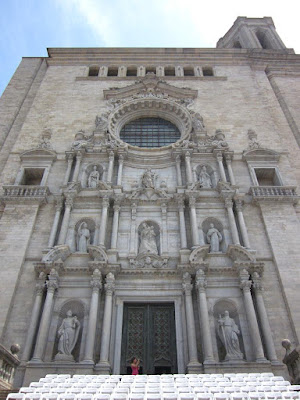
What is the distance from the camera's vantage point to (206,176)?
16.9 metres

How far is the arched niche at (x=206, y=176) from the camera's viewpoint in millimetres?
16500

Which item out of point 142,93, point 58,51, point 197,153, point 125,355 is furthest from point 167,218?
point 58,51

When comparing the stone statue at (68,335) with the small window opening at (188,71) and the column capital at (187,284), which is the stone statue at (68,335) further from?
the small window opening at (188,71)

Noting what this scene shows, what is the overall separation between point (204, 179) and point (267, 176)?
315 cm

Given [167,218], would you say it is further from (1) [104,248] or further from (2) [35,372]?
(2) [35,372]

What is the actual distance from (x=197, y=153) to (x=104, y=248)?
7.11m

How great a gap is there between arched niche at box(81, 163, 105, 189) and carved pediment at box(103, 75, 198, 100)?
232 inches

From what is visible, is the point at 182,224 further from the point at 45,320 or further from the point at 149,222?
the point at 45,320

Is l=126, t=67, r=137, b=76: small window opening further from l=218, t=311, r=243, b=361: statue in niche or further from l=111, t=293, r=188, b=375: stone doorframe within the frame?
l=218, t=311, r=243, b=361: statue in niche

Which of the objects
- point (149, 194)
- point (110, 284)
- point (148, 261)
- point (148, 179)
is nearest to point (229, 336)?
point (148, 261)

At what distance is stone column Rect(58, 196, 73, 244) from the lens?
45.8 feet

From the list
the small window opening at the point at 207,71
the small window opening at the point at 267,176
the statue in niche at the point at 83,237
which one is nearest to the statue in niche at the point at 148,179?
the statue in niche at the point at 83,237

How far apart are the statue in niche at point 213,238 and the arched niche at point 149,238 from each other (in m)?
1.94

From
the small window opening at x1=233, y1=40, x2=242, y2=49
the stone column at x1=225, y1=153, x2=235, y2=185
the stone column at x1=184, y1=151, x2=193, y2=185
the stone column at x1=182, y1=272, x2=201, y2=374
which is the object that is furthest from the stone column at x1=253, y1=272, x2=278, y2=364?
the small window opening at x1=233, y1=40, x2=242, y2=49
